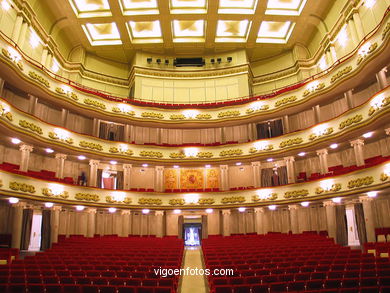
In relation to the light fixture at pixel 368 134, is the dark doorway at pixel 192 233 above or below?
below

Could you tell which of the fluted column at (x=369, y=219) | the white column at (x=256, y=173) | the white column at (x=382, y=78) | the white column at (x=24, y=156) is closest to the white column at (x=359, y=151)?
the fluted column at (x=369, y=219)

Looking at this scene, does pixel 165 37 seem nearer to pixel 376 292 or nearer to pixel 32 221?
pixel 32 221

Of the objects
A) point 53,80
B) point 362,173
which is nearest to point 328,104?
point 362,173

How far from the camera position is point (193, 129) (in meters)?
25.2

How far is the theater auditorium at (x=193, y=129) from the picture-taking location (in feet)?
46.9

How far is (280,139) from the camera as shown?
20234mm

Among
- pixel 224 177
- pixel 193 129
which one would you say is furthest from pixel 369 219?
pixel 193 129

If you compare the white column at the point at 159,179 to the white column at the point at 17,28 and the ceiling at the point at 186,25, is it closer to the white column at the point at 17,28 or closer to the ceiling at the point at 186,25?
the ceiling at the point at 186,25

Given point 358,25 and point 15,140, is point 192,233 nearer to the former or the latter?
point 15,140

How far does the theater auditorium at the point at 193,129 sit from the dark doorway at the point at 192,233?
6.5 inches

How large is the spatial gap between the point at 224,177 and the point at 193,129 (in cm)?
564

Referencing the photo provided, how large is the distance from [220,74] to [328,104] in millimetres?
10597

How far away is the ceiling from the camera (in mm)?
22219

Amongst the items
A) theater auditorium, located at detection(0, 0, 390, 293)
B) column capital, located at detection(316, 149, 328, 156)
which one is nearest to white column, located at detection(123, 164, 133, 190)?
theater auditorium, located at detection(0, 0, 390, 293)
